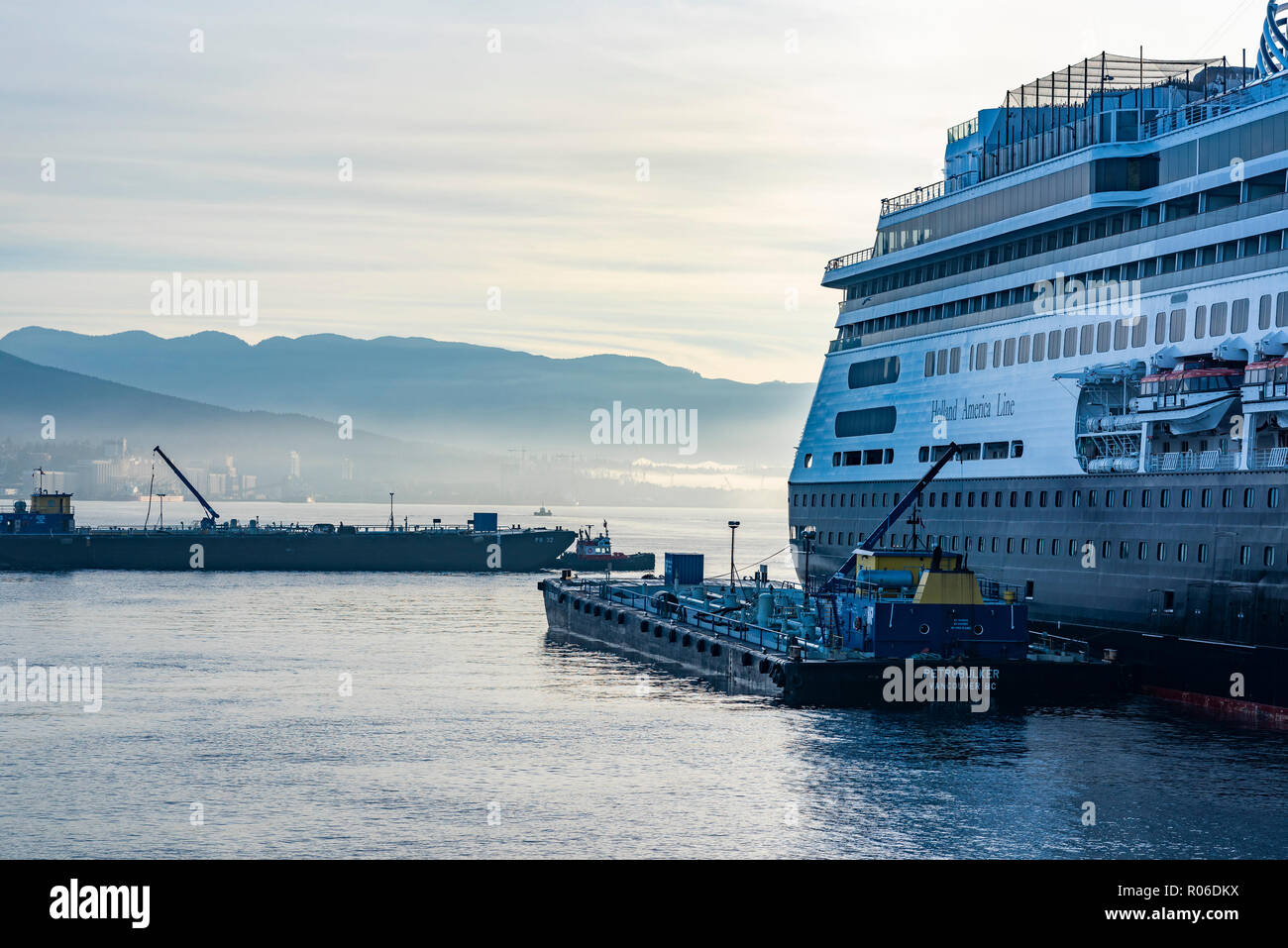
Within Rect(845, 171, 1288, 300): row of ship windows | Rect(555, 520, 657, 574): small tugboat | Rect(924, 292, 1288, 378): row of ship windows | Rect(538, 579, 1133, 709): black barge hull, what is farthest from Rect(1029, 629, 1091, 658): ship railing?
Rect(555, 520, 657, 574): small tugboat

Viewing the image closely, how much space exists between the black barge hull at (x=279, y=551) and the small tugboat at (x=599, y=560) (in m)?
3.79

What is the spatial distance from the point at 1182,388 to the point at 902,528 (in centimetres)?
2020

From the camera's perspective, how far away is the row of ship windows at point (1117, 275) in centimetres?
4950

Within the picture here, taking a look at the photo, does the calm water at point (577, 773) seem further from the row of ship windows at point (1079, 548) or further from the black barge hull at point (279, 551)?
the black barge hull at point (279, 551)

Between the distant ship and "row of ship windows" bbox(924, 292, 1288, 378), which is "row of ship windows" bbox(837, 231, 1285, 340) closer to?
"row of ship windows" bbox(924, 292, 1288, 378)

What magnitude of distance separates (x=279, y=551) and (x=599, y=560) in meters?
38.0

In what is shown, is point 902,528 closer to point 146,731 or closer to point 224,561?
point 146,731

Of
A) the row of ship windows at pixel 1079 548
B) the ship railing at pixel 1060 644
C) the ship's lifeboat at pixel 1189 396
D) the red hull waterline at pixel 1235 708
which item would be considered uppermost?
the ship's lifeboat at pixel 1189 396

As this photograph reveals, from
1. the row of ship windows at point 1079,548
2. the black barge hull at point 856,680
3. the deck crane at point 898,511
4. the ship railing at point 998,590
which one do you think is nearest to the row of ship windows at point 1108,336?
the deck crane at point 898,511

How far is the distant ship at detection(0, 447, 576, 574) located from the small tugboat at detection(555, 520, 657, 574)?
13.4 ft

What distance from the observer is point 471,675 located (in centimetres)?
6231

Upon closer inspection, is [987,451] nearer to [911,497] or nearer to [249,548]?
[911,497]

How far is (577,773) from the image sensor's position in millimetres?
39062
